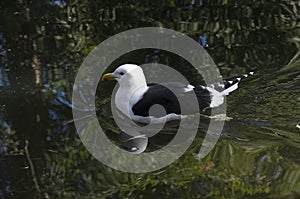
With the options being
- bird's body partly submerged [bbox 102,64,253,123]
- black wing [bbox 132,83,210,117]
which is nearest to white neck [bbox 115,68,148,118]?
bird's body partly submerged [bbox 102,64,253,123]

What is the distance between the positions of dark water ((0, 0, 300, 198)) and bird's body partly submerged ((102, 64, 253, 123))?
7.2 inches

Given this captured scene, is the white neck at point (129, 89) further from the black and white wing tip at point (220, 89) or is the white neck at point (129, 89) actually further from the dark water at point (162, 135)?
the black and white wing tip at point (220, 89)

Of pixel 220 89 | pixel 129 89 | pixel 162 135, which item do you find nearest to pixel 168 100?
pixel 162 135

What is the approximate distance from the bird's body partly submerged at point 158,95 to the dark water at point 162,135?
18 centimetres

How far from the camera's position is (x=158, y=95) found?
5.20m

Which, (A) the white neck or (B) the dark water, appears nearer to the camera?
(B) the dark water

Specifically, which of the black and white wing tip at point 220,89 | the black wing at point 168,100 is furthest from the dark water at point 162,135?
the black wing at point 168,100

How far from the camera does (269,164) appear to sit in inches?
178

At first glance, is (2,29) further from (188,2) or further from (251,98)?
(251,98)

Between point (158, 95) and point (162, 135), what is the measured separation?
36 cm

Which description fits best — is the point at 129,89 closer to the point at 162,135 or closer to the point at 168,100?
the point at 168,100

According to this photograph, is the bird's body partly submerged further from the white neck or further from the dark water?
the dark water

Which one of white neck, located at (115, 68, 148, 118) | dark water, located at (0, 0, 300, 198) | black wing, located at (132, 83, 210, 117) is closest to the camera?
dark water, located at (0, 0, 300, 198)

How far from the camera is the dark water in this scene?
4.39 meters
